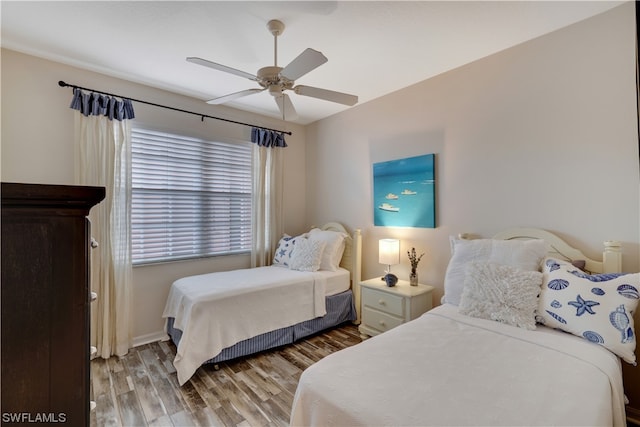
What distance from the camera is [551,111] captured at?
6.96 feet

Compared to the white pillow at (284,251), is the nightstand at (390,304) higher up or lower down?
lower down

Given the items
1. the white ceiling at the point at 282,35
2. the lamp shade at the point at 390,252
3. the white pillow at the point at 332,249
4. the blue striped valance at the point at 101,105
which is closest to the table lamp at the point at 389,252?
the lamp shade at the point at 390,252

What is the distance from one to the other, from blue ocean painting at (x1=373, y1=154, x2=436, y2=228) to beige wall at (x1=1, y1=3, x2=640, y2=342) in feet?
0.34

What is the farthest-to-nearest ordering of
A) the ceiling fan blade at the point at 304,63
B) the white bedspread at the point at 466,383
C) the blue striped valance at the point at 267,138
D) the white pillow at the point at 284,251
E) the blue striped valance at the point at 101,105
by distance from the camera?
the blue striped valance at the point at 267,138 → the white pillow at the point at 284,251 → the blue striped valance at the point at 101,105 → the ceiling fan blade at the point at 304,63 → the white bedspread at the point at 466,383

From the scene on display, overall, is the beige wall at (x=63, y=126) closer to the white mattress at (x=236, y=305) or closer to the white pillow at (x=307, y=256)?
the white mattress at (x=236, y=305)

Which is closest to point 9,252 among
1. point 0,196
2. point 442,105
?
point 0,196

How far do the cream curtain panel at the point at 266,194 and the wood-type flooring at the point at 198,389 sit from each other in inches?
53.2

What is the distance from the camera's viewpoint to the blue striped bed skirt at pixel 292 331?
2529 millimetres

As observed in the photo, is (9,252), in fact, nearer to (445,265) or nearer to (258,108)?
(445,265)

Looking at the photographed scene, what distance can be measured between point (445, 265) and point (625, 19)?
6.93ft

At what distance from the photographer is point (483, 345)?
150 centimetres

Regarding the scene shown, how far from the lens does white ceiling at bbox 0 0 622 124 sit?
1.82 metres

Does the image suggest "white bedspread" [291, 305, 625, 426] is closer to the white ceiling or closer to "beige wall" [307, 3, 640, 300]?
"beige wall" [307, 3, 640, 300]

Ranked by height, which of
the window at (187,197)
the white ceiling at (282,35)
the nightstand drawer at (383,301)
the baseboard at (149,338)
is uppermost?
the white ceiling at (282,35)
